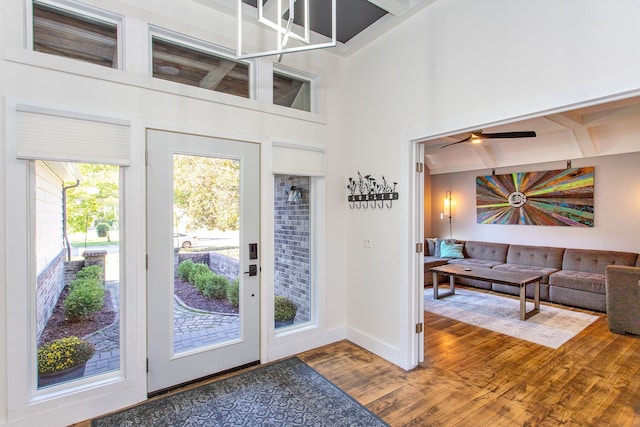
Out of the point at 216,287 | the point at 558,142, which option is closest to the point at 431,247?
the point at 558,142

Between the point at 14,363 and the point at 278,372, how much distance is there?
1861 millimetres

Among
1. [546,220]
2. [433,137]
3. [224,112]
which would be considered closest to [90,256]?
[224,112]

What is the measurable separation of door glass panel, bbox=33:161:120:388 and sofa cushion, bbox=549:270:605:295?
590 cm

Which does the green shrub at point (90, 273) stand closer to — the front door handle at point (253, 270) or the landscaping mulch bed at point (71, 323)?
the landscaping mulch bed at point (71, 323)

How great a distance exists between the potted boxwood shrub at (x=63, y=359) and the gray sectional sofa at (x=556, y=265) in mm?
5287

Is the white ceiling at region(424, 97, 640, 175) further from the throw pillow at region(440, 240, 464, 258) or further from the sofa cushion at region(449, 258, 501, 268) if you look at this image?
the sofa cushion at region(449, 258, 501, 268)

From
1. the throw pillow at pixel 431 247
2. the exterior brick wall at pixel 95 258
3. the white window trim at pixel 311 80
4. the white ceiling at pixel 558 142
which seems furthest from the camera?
the throw pillow at pixel 431 247

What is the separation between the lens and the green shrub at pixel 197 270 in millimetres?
2769

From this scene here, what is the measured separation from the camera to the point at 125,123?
7.88 feet

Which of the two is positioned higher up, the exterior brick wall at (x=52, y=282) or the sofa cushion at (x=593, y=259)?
the exterior brick wall at (x=52, y=282)

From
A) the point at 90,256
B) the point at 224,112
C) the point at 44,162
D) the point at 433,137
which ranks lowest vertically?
the point at 90,256

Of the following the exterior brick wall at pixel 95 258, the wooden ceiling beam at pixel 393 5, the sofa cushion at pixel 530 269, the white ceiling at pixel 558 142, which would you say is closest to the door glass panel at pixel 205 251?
the exterior brick wall at pixel 95 258

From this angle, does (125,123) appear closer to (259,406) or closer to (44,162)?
(44,162)

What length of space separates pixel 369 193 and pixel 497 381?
6.70ft
